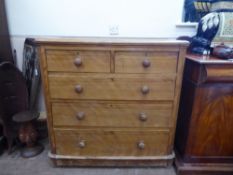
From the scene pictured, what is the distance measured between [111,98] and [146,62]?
0.34 metres

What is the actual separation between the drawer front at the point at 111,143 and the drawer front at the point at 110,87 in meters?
0.28

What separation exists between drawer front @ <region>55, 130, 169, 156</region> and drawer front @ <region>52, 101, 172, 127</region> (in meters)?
0.07

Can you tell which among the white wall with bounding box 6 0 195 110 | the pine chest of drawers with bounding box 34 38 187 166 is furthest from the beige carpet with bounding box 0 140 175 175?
the white wall with bounding box 6 0 195 110

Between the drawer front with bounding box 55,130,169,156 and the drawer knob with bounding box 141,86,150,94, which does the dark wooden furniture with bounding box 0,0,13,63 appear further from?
the drawer knob with bounding box 141,86,150,94

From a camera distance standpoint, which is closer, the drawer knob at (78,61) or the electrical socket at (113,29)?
the drawer knob at (78,61)

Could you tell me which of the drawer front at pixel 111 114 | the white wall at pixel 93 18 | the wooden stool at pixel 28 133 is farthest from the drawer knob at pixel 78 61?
the wooden stool at pixel 28 133

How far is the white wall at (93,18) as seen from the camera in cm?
171

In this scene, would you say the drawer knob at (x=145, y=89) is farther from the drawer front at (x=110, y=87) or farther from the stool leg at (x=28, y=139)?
the stool leg at (x=28, y=139)

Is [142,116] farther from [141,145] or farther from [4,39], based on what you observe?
[4,39]

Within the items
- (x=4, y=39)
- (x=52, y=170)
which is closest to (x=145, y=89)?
(x=52, y=170)

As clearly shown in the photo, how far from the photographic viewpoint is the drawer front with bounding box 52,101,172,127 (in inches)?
54.0

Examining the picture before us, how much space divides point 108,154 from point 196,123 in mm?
684

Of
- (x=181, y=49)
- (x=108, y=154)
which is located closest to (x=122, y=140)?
(x=108, y=154)

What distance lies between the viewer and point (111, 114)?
139 centimetres
